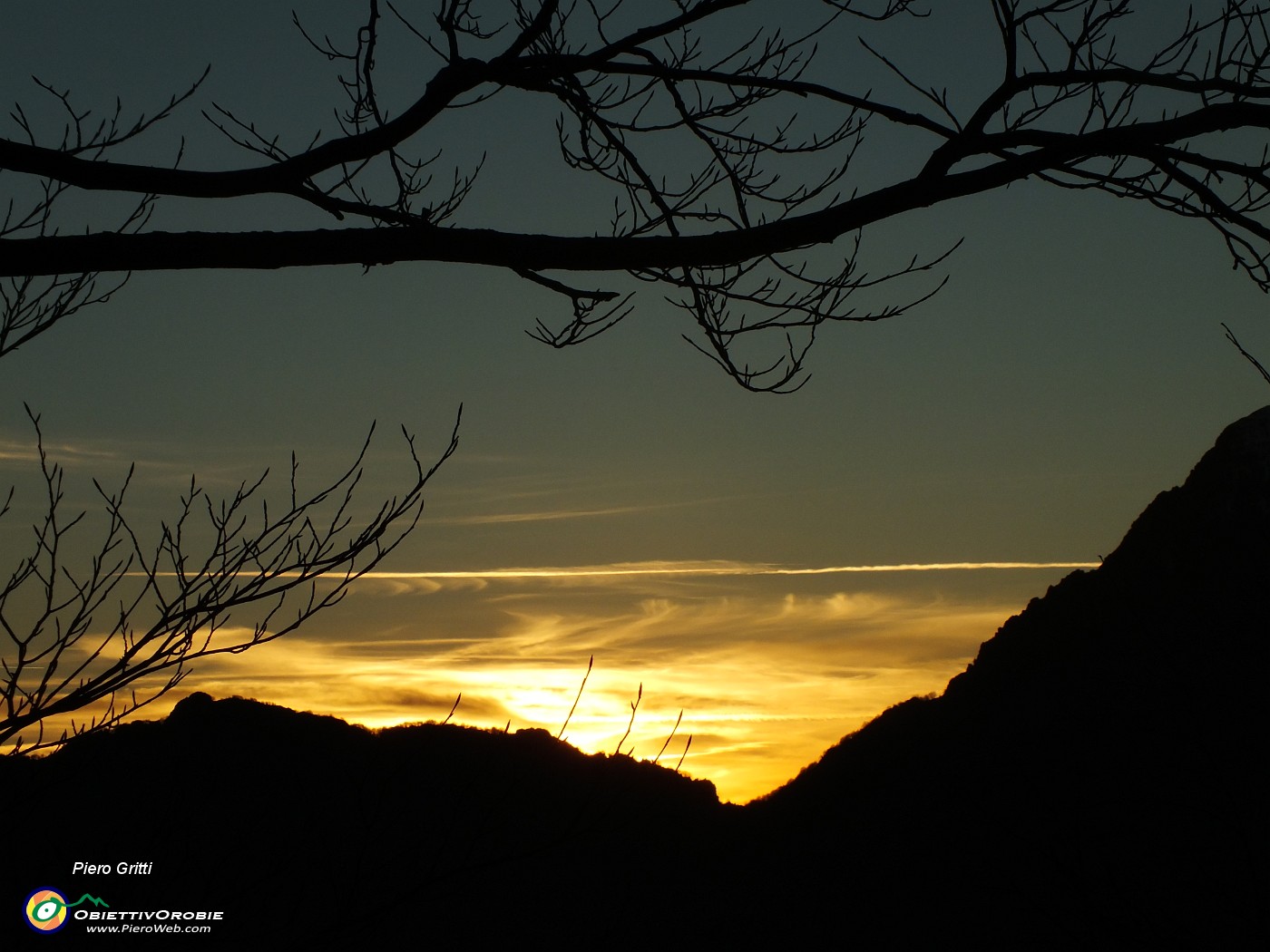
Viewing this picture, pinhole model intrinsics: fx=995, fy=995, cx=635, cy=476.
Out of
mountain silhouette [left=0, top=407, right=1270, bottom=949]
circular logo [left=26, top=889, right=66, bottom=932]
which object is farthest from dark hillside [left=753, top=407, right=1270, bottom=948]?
circular logo [left=26, top=889, right=66, bottom=932]

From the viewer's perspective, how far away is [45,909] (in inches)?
215

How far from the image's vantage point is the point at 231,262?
3.39m

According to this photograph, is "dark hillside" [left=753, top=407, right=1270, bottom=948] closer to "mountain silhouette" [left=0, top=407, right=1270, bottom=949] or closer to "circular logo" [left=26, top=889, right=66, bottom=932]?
"mountain silhouette" [left=0, top=407, right=1270, bottom=949]

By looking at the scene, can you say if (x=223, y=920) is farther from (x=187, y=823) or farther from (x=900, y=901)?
(x=900, y=901)

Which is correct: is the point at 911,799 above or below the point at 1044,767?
below

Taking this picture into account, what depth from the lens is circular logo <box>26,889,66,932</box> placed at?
5.30 metres

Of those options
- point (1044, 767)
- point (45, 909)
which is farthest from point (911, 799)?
point (45, 909)

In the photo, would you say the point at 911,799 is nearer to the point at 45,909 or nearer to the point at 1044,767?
the point at 1044,767

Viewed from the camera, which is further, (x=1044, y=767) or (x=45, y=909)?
(x=1044, y=767)

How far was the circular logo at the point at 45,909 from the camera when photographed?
5305 millimetres

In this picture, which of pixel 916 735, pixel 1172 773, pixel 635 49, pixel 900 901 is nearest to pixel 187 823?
pixel 635 49

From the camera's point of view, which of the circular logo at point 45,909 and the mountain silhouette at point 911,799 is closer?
the circular logo at point 45,909

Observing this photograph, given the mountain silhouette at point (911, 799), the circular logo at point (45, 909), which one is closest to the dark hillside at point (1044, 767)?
the mountain silhouette at point (911, 799)

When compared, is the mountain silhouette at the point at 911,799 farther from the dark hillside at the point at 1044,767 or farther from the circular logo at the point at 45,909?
the circular logo at the point at 45,909
